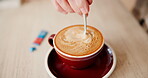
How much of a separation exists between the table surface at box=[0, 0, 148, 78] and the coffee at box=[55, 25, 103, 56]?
11 centimetres

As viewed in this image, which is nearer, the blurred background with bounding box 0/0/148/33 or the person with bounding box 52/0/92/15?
the person with bounding box 52/0/92/15

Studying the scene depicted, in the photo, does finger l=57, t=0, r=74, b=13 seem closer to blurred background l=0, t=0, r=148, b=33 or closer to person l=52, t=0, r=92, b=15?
person l=52, t=0, r=92, b=15

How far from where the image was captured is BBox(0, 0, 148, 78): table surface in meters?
0.55

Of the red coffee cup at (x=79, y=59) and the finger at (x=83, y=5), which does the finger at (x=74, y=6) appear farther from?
the red coffee cup at (x=79, y=59)

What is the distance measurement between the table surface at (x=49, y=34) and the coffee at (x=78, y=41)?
0.11m

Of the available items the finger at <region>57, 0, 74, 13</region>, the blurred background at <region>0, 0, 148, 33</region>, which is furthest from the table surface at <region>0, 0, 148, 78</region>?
the finger at <region>57, 0, 74, 13</region>

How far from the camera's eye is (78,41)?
51cm

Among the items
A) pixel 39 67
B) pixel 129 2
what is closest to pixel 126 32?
pixel 39 67

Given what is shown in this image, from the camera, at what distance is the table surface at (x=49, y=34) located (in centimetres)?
55

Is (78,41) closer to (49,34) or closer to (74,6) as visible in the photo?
(74,6)

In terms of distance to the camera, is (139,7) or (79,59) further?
(139,7)

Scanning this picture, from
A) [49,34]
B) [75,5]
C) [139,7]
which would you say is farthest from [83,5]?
[139,7]

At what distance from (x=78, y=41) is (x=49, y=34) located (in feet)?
0.74

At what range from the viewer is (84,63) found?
0.48 m
